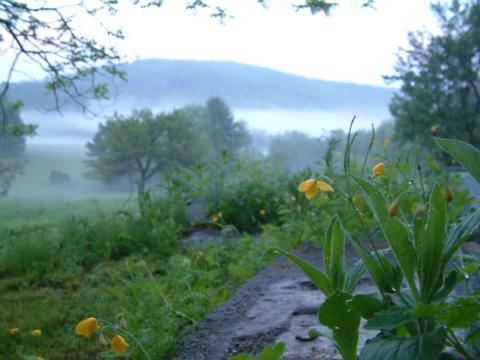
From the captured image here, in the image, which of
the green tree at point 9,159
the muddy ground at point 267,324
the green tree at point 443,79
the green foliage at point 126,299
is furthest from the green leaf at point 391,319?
the green tree at point 443,79

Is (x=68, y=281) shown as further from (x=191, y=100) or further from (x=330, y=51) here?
(x=330, y=51)

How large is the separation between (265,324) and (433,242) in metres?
0.73

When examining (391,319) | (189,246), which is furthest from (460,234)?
(189,246)

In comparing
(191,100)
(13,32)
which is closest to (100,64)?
(13,32)

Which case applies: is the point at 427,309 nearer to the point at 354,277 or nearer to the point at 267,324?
the point at 354,277

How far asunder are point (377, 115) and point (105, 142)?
101 inches

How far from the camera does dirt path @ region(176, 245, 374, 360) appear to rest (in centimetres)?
118

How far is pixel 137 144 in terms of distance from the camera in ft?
12.7

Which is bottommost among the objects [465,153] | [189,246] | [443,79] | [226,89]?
[189,246]

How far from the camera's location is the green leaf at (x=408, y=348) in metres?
0.65

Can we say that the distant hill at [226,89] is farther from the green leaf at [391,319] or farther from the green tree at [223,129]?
the green leaf at [391,319]

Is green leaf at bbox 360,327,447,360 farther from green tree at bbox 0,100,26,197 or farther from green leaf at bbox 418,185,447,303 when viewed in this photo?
green tree at bbox 0,100,26,197

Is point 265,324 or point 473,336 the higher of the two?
point 473,336

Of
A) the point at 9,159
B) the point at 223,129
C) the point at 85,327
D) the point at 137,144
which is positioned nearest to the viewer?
the point at 85,327
